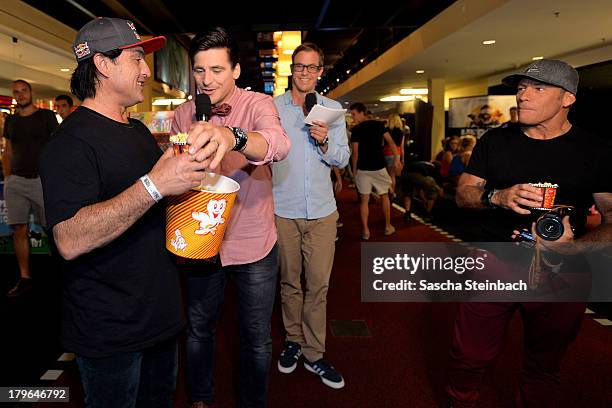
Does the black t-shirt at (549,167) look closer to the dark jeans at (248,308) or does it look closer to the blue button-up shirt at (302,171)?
the blue button-up shirt at (302,171)

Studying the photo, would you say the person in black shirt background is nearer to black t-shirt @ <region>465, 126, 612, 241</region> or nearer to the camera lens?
black t-shirt @ <region>465, 126, 612, 241</region>

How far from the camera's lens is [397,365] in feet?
9.53

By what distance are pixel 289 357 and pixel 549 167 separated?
183 centimetres

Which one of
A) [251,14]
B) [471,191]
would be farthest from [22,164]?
[251,14]

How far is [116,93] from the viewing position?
1.39 m

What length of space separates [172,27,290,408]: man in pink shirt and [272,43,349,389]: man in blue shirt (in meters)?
0.63

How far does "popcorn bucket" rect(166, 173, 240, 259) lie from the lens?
49.7 inches

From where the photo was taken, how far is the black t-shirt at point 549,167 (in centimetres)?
189

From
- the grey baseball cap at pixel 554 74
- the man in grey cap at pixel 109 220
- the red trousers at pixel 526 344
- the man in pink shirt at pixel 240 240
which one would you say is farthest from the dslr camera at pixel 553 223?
the man in grey cap at pixel 109 220

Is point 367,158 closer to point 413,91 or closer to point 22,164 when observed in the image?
point 22,164

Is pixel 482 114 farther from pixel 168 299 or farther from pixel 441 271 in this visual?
pixel 168 299

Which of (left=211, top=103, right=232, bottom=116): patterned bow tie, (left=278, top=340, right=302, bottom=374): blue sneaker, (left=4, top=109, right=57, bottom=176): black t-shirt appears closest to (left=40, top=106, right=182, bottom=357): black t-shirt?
(left=211, top=103, right=232, bottom=116): patterned bow tie

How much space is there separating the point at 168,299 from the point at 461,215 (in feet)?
23.6

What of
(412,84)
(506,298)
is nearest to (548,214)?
(506,298)
